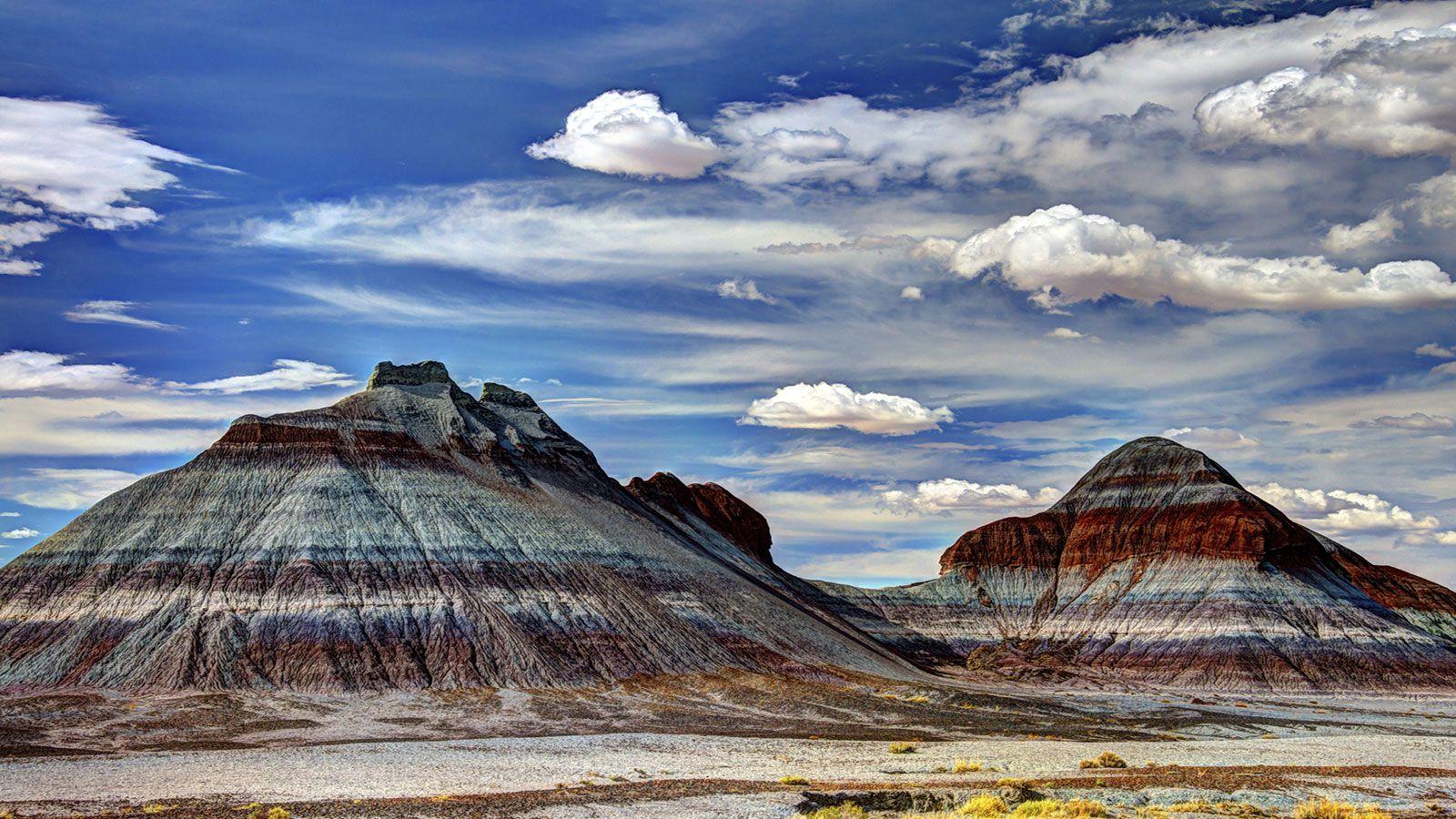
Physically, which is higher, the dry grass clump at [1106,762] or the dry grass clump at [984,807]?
the dry grass clump at [1106,762]

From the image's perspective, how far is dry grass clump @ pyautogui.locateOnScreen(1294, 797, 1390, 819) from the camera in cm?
4075

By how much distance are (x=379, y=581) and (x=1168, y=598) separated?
99638mm

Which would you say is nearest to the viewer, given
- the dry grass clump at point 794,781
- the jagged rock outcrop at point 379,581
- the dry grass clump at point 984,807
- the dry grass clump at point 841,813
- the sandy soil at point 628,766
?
the dry grass clump at point 841,813

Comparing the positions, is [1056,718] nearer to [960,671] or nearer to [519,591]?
[519,591]

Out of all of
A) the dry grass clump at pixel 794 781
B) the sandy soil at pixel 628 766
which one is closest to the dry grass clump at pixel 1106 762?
the sandy soil at pixel 628 766

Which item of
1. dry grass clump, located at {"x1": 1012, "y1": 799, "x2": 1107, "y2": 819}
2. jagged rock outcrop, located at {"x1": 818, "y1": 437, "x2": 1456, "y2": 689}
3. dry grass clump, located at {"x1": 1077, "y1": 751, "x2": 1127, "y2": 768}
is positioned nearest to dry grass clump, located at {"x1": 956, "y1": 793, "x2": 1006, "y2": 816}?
dry grass clump, located at {"x1": 1012, "y1": 799, "x2": 1107, "y2": 819}

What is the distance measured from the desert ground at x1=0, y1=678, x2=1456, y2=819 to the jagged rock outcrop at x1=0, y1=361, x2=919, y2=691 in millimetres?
6411

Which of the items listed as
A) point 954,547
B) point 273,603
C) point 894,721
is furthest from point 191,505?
point 954,547

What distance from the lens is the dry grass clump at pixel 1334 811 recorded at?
40750 millimetres

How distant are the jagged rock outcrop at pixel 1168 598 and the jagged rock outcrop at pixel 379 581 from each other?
110 ft

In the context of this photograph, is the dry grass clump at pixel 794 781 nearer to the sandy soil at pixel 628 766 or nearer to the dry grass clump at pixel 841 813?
the sandy soil at pixel 628 766

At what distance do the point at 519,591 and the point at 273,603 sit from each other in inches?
793

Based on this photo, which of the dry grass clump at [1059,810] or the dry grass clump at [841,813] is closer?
the dry grass clump at [1059,810]

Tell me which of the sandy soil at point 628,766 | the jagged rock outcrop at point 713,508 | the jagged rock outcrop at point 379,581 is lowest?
the sandy soil at point 628,766
